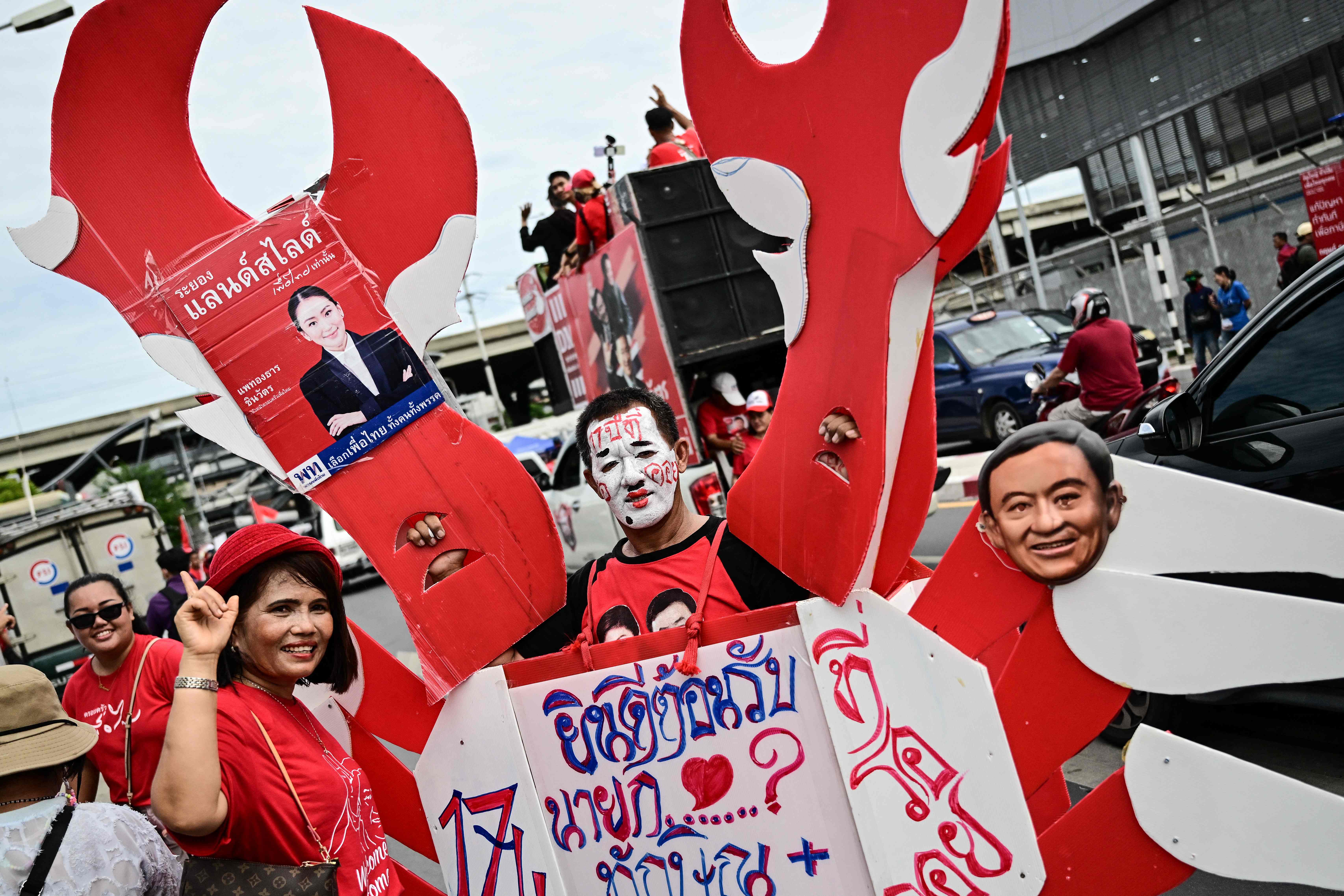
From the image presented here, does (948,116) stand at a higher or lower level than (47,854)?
higher

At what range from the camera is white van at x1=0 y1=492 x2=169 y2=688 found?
1118cm

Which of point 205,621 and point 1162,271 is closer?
point 205,621

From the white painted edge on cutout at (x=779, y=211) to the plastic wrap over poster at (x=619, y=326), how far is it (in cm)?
429

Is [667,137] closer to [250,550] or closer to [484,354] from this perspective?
[250,550]

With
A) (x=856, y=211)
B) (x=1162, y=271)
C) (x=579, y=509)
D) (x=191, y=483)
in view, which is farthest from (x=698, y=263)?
(x=191, y=483)

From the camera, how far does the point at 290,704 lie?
2164mm

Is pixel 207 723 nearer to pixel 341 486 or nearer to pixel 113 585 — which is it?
pixel 341 486

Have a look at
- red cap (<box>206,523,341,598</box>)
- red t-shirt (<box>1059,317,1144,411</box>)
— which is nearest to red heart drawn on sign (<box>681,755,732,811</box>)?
red cap (<box>206,523,341,598</box>)

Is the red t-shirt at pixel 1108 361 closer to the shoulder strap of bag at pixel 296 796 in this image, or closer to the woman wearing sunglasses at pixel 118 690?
the woman wearing sunglasses at pixel 118 690

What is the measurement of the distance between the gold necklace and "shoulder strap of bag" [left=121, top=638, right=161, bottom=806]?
145 centimetres

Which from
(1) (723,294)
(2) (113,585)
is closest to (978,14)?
(2) (113,585)

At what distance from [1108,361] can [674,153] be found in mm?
3485

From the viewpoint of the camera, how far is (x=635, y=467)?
7.82 ft

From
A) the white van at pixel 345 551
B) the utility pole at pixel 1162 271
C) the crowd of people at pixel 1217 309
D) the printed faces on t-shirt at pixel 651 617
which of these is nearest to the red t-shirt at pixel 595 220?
the printed faces on t-shirt at pixel 651 617
